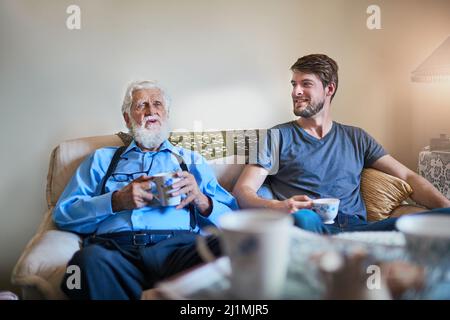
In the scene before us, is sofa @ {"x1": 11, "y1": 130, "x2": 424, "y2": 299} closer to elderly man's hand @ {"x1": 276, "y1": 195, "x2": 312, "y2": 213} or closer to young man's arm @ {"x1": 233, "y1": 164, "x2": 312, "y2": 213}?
young man's arm @ {"x1": 233, "y1": 164, "x2": 312, "y2": 213}

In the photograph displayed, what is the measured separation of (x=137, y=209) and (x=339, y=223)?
22.9 inches

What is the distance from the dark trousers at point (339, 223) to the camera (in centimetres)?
76

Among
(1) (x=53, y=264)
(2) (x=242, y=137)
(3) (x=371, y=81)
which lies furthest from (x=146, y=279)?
(3) (x=371, y=81)

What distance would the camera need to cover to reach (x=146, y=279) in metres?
0.86

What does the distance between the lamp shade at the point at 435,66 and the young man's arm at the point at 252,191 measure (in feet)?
1.95

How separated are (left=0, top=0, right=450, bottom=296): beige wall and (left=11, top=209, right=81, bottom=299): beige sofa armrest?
288 millimetres

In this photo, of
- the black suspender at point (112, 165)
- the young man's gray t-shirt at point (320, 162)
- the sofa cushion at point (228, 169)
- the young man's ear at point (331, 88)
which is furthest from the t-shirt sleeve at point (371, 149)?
the black suspender at point (112, 165)

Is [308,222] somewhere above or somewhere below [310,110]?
below

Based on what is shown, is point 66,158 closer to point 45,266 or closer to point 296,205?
point 45,266

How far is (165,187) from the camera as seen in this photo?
0.92 m

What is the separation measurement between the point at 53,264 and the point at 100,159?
0.37 m

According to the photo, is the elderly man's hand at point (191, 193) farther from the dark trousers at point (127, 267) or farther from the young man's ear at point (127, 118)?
the young man's ear at point (127, 118)

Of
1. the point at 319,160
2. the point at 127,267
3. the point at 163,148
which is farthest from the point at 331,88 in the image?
the point at 127,267

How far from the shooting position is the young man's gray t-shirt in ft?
3.86
